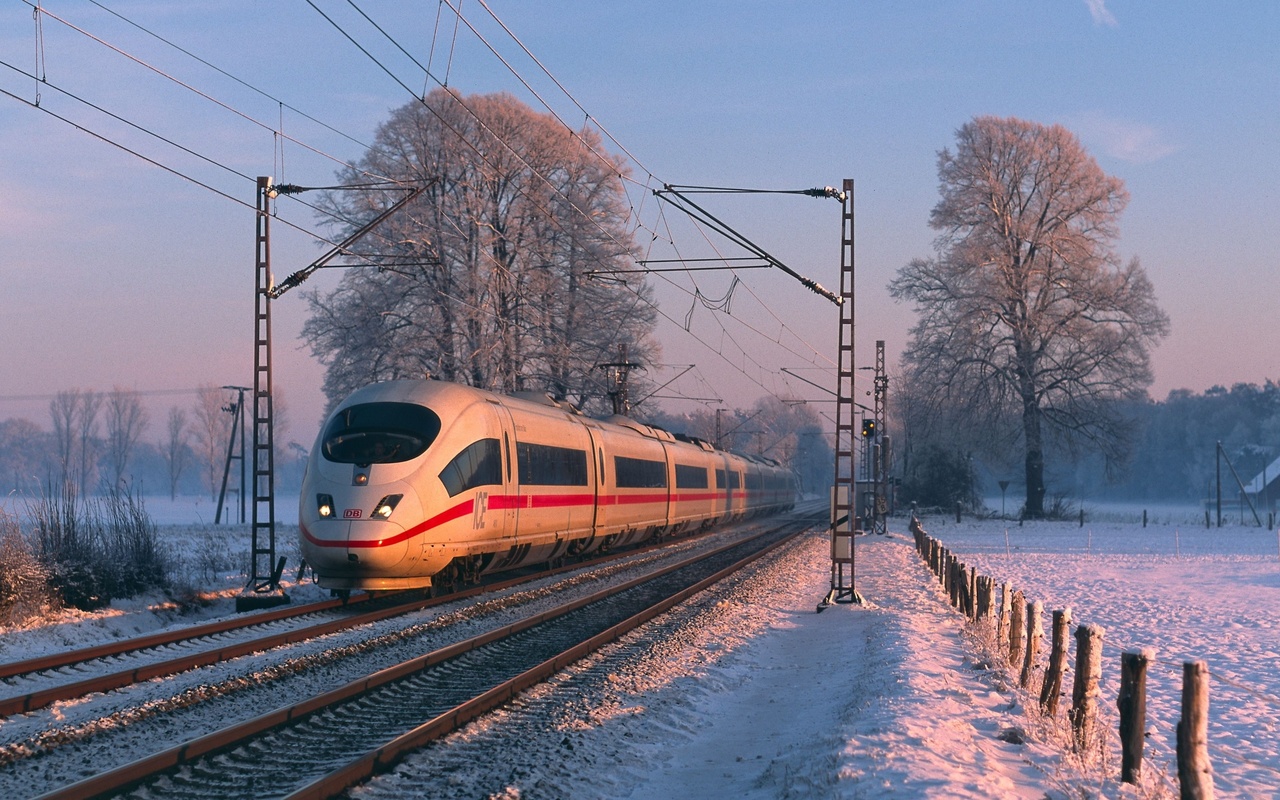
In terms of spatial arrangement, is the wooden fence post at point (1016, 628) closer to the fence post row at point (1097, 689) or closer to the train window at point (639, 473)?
the fence post row at point (1097, 689)

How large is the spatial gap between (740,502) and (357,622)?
3530 centimetres

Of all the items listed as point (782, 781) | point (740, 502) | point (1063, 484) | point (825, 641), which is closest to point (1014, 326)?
point (740, 502)

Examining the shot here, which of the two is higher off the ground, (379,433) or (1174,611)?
(379,433)

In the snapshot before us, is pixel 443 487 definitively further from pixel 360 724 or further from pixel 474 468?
pixel 360 724

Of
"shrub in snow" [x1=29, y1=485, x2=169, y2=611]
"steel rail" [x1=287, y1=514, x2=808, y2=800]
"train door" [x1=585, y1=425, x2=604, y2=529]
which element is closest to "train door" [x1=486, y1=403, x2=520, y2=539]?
"steel rail" [x1=287, y1=514, x2=808, y2=800]

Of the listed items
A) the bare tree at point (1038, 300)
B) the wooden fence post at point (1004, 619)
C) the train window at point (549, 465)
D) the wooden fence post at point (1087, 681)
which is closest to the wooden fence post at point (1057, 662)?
the wooden fence post at point (1087, 681)

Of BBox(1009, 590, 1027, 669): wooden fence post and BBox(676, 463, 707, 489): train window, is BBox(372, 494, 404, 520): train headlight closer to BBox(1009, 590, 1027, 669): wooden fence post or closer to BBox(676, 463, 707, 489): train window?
BBox(1009, 590, 1027, 669): wooden fence post

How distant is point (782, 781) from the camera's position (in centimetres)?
721

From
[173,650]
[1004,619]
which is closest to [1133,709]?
[1004,619]

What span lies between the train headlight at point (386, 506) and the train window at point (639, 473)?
11167 mm

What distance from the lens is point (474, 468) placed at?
17031mm

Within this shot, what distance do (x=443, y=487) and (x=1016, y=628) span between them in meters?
8.01

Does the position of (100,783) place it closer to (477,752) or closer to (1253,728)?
(477,752)

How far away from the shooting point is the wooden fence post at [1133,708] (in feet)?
23.6
